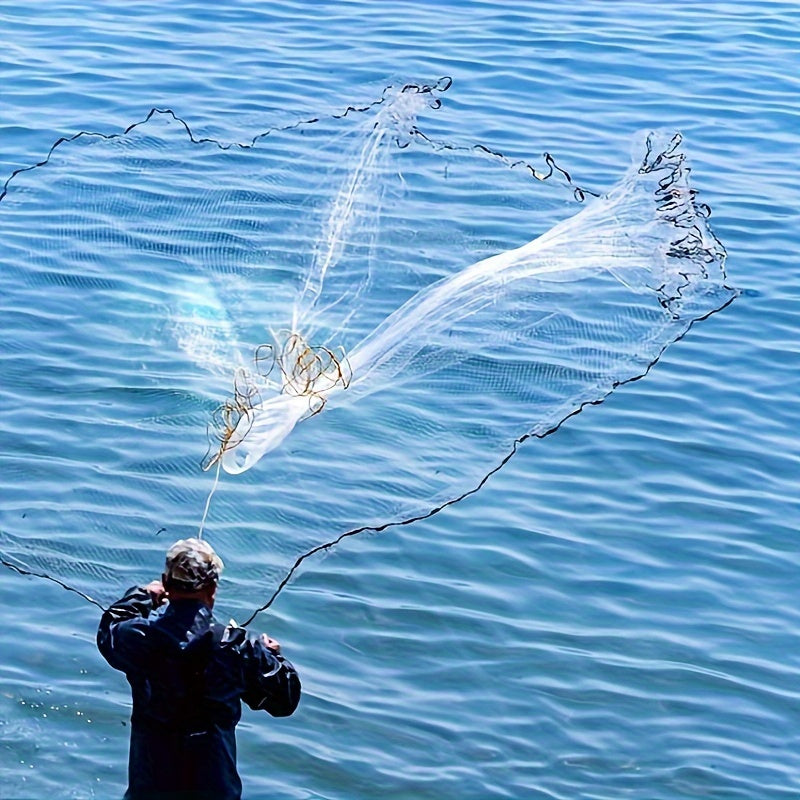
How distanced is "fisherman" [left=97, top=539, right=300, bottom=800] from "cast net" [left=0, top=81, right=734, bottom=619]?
1.49 feet

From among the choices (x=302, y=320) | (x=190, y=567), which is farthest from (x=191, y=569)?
(x=302, y=320)

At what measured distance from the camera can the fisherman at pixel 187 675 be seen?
222 inches

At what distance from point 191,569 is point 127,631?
333 millimetres

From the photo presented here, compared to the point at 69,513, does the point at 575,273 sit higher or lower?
higher

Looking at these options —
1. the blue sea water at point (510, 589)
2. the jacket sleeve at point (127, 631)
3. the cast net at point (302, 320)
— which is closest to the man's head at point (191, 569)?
the jacket sleeve at point (127, 631)

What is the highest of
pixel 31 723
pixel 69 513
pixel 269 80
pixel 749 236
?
pixel 269 80

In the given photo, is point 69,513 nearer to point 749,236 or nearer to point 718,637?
point 718,637

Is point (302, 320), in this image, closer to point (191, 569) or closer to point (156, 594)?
point (156, 594)

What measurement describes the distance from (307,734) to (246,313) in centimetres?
193

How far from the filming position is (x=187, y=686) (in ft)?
18.7

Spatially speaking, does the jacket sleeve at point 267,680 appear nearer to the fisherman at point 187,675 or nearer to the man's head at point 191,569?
the fisherman at point 187,675

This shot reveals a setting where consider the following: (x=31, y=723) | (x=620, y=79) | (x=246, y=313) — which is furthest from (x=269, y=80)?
(x=31, y=723)

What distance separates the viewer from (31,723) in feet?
24.3

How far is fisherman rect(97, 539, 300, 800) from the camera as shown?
18.5 ft
